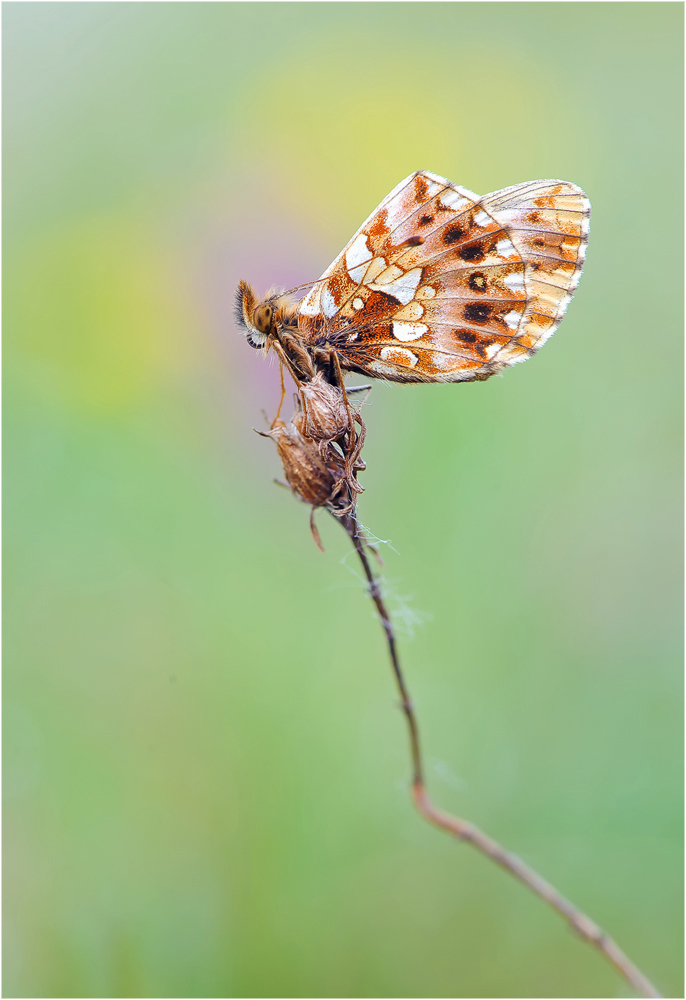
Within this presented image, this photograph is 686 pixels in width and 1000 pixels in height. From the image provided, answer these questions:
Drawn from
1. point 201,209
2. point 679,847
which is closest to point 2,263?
point 201,209

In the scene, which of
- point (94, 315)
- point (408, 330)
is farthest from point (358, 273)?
point (94, 315)

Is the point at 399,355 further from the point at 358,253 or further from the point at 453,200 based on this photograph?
the point at 453,200

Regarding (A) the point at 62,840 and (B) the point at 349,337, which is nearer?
(B) the point at 349,337

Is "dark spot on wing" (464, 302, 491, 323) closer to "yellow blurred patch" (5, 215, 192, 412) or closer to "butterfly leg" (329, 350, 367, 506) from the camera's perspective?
"butterfly leg" (329, 350, 367, 506)

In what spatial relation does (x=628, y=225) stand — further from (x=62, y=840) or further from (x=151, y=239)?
(x=62, y=840)

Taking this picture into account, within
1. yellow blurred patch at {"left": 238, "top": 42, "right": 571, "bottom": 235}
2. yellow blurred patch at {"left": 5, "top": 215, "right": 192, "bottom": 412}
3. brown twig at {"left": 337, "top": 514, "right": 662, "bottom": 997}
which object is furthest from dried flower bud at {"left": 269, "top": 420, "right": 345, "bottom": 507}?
yellow blurred patch at {"left": 238, "top": 42, "right": 571, "bottom": 235}
